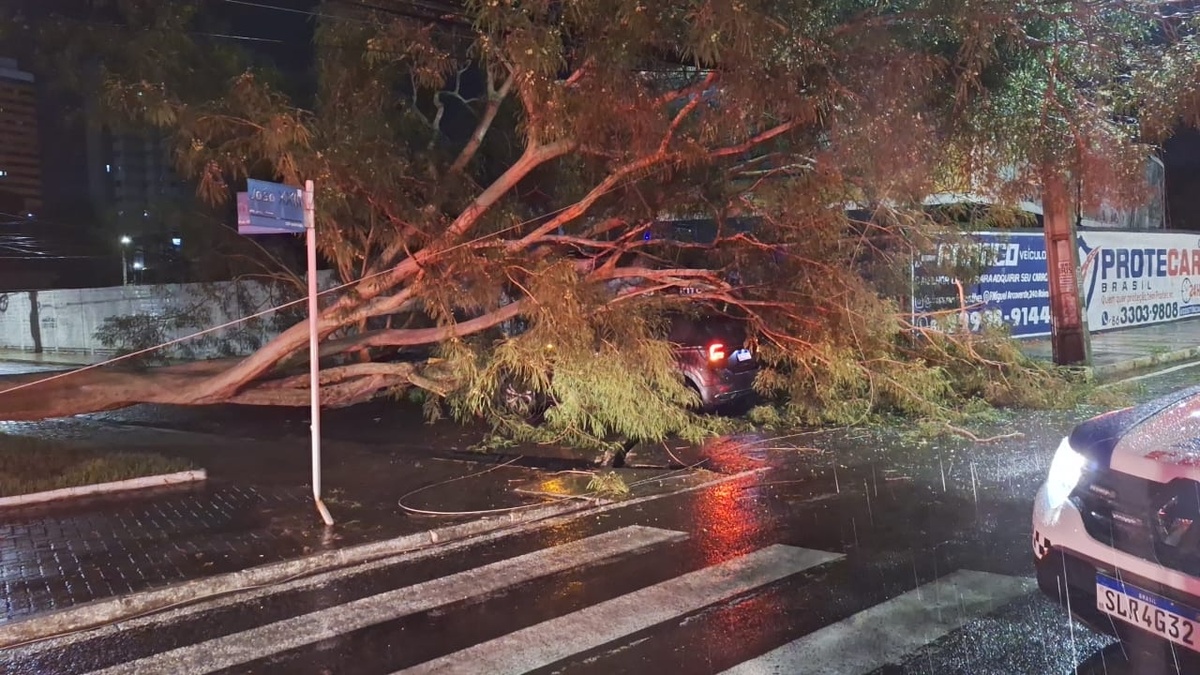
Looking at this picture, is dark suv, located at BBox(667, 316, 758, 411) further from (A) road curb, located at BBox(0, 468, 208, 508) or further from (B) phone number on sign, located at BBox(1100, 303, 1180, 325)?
(B) phone number on sign, located at BBox(1100, 303, 1180, 325)

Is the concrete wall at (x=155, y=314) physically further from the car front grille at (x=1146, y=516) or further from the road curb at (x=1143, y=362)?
the road curb at (x=1143, y=362)

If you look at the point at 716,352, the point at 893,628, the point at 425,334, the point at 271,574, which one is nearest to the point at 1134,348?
the point at 716,352

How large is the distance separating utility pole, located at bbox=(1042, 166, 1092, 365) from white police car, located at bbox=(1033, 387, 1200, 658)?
11.7 metres

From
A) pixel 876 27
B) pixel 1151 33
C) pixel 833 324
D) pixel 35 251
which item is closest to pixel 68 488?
pixel 833 324

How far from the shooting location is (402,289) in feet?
36.7

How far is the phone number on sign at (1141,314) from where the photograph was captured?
2317 centimetres

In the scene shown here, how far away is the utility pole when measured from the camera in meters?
15.2

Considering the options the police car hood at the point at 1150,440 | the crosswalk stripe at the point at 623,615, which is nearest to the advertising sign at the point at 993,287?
the crosswalk stripe at the point at 623,615

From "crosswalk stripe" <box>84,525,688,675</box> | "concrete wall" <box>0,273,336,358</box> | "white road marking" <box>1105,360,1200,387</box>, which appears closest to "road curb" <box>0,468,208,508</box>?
"crosswalk stripe" <box>84,525,688,675</box>

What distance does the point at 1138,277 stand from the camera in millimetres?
23797

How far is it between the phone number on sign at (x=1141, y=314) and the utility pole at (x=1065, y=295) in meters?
8.32

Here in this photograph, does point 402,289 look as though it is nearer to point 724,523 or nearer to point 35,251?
point 724,523

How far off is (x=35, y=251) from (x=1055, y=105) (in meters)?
19.3

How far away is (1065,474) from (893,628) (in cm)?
124
